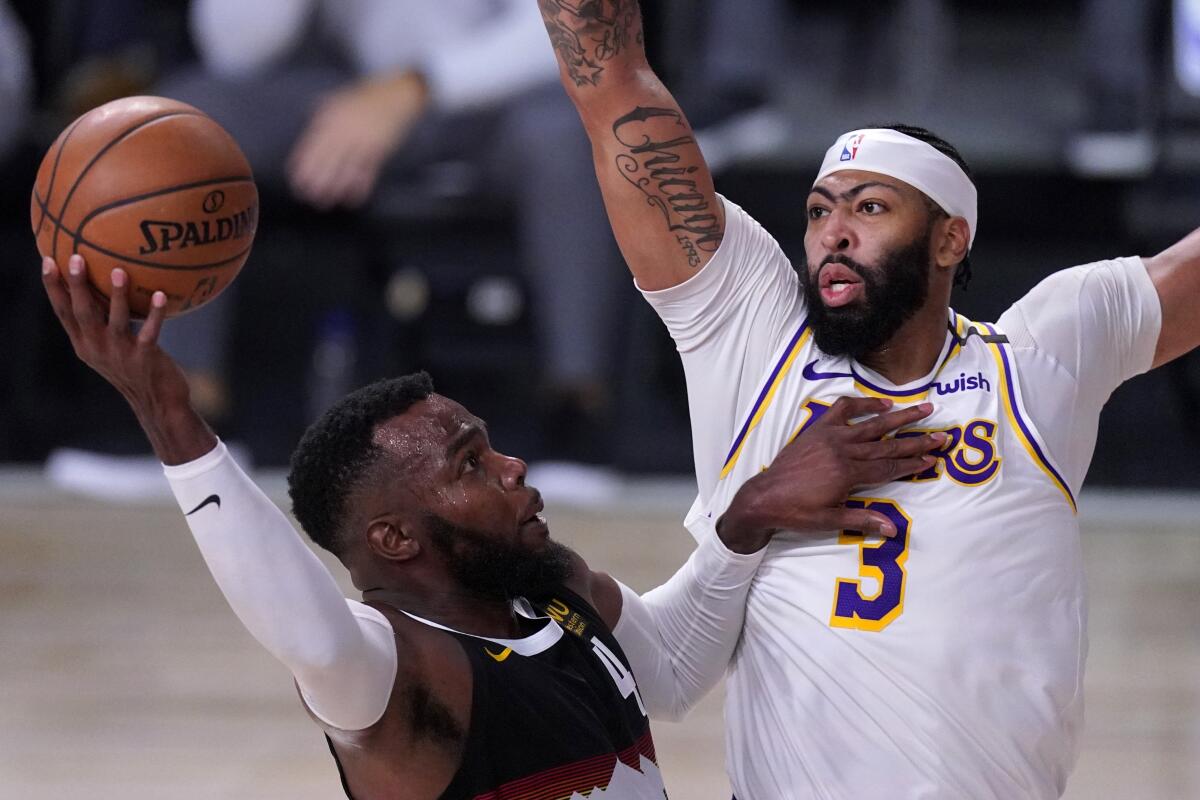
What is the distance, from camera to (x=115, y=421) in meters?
8.79

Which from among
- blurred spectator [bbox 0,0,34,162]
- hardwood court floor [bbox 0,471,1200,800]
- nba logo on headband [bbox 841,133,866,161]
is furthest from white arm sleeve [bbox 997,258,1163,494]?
blurred spectator [bbox 0,0,34,162]

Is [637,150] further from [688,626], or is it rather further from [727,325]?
[688,626]

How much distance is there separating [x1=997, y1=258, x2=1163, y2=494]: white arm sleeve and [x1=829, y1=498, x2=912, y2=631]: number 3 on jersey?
1.08ft

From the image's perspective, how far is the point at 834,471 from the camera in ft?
8.96

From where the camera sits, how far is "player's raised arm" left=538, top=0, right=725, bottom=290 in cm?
288

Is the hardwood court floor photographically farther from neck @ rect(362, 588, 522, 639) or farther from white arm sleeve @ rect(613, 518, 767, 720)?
neck @ rect(362, 588, 522, 639)

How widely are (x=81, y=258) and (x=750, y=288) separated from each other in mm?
1190

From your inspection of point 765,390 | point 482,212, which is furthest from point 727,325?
point 482,212

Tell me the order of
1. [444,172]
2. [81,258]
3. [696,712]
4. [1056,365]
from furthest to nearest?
[444,172] → [696,712] → [1056,365] → [81,258]

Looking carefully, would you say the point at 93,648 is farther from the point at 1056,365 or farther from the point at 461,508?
the point at 1056,365

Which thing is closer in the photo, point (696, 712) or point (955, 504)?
point (955, 504)

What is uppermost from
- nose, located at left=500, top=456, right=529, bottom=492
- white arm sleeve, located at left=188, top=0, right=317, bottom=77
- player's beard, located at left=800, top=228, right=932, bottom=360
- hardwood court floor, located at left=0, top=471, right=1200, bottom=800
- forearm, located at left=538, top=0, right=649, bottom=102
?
forearm, located at left=538, top=0, right=649, bottom=102

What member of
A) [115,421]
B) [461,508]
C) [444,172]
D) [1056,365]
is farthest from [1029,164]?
[461,508]

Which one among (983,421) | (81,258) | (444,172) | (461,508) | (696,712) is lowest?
(696,712)
